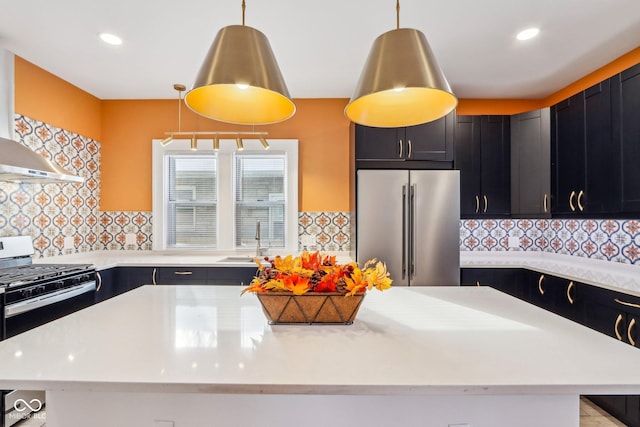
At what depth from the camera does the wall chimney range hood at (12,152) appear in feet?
7.06

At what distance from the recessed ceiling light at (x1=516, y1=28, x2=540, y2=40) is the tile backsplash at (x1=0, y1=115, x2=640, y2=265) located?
172 centimetres

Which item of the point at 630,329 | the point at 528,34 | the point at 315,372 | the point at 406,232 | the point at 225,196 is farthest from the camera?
the point at 225,196

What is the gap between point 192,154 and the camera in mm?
3652

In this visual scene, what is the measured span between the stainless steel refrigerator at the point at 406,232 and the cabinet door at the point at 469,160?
44cm

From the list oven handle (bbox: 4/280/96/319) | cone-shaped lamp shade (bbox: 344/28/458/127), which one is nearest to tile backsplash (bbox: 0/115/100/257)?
oven handle (bbox: 4/280/96/319)

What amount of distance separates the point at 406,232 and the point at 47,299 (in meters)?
2.73

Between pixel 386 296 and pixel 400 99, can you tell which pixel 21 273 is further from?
pixel 400 99

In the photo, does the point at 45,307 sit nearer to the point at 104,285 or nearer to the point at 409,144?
the point at 104,285

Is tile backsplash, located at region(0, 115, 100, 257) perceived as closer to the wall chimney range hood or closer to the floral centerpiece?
the wall chimney range hood

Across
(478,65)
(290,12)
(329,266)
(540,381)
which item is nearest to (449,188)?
(478,65)

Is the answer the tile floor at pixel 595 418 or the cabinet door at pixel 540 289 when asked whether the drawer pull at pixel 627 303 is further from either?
the tile floor at pixel 595 418

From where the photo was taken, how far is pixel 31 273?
7.27 feet

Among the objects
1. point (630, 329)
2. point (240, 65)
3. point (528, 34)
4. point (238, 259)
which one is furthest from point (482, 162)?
point (240, 65)

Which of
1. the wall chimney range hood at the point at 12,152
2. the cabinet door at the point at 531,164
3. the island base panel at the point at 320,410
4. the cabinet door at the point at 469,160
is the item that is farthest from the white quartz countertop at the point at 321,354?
the cabinet door at the point at 531,164
